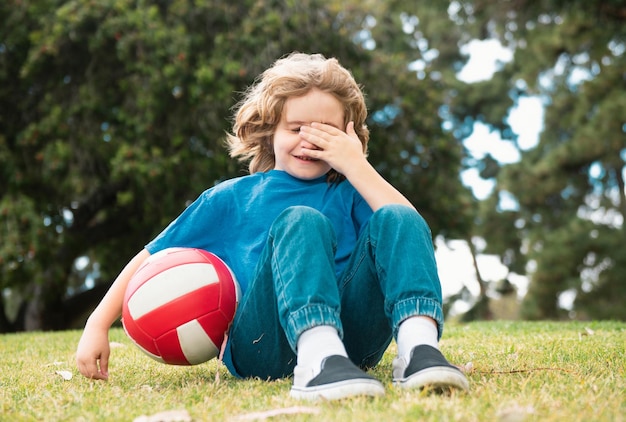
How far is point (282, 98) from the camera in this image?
2.79 meters

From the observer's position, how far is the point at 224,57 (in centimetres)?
943

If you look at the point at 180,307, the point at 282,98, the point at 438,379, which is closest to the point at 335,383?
the point at 438,379

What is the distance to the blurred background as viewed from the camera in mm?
9234

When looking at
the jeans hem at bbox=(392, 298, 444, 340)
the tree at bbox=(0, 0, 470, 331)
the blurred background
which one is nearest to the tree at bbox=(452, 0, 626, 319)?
the blurred background

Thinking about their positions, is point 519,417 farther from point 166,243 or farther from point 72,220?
point 72,220


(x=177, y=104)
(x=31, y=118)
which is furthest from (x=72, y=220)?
(x=177, y=104)

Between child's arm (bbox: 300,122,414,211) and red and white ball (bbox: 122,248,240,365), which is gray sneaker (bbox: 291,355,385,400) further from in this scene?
child's arm (bbox: 300,122,414,211)

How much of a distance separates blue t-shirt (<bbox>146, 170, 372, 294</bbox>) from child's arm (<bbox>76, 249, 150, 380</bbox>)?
→ 25 centimetres

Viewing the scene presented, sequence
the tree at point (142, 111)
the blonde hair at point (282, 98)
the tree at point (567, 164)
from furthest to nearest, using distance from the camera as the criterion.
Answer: the tree at point (567, 164), the tree at point (142, 111), the blonde hair at point (282, 98)

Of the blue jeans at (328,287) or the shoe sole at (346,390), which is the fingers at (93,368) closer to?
the blue jeans at (328,287)

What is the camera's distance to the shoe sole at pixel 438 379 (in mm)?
1924

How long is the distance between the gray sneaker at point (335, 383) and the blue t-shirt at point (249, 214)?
700 mm

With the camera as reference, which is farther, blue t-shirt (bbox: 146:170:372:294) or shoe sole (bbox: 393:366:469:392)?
blue t-shirt (bbox: 146:170:372:294)

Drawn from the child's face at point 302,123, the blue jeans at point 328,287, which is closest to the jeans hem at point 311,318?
the blue jeans at point 328,287
